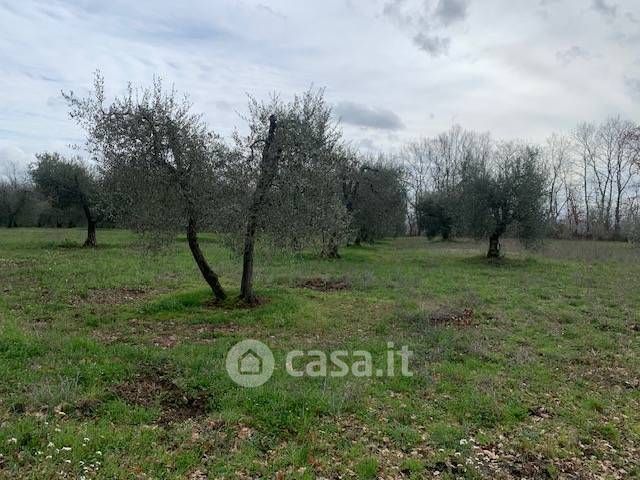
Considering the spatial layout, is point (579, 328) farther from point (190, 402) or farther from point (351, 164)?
point (351, 164)

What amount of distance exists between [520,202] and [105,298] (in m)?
22.3

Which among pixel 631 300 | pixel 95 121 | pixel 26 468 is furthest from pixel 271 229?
pixel 631 300

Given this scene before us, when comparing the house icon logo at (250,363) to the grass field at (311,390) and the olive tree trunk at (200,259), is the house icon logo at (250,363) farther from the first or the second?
the olive tree trunk at (200,259)

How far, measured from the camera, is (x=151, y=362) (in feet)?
26.1

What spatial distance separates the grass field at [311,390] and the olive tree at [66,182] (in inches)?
532

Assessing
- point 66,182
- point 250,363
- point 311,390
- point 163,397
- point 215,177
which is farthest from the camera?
point 66,182

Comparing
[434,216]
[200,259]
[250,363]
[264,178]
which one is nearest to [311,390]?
[250,363]

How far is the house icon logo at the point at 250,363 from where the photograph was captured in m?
7.48

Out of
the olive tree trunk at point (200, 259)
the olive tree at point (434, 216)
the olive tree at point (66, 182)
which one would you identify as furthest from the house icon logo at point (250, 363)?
the olive tree at point (434, 216)

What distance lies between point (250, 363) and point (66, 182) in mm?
23409

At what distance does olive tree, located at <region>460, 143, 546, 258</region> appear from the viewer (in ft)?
87.8

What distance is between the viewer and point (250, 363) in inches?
324

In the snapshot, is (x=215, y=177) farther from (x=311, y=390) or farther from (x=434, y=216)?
(x=434, y=216)

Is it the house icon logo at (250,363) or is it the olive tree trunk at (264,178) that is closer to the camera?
the house icon logo at (250,363)
